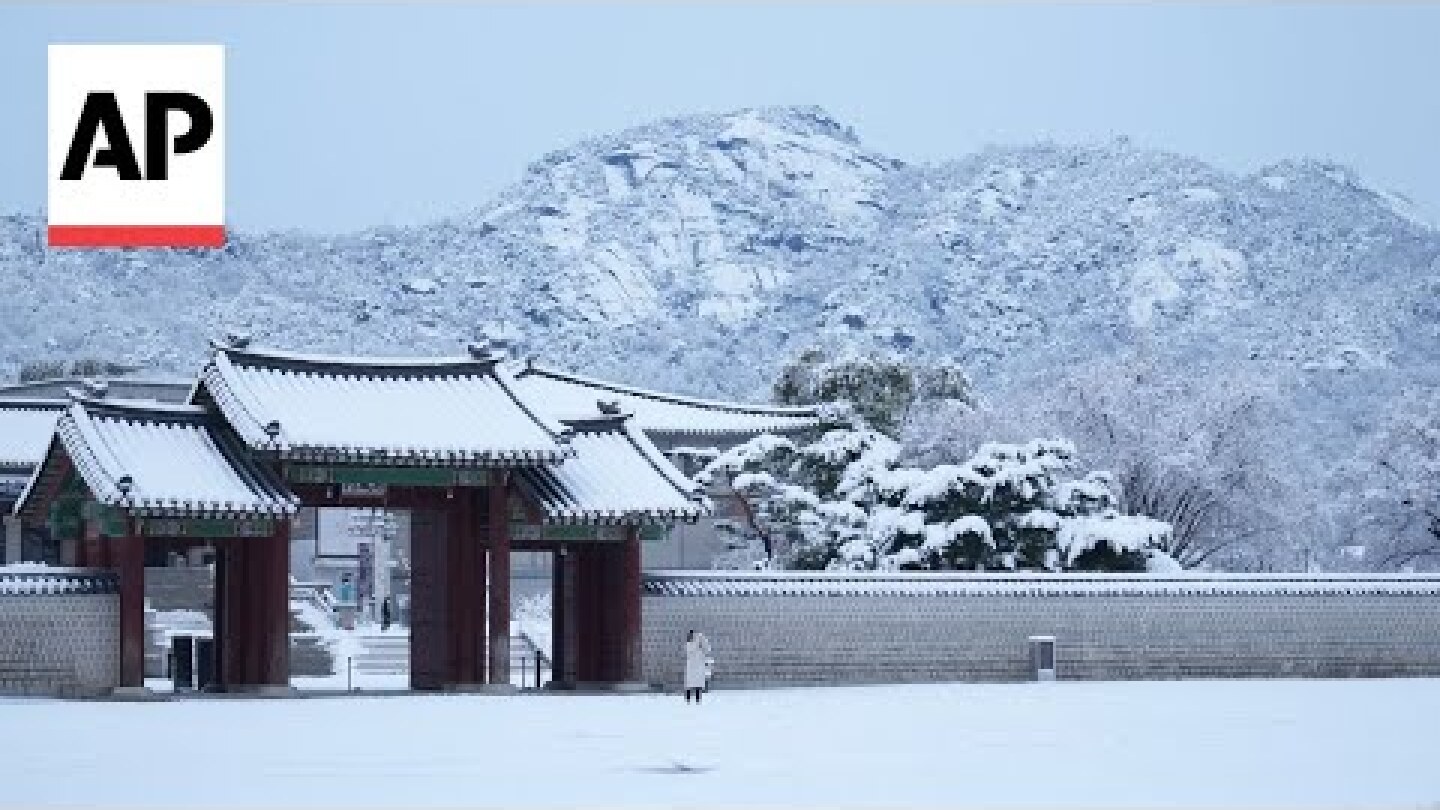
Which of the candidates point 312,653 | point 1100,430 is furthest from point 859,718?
point 1100,430

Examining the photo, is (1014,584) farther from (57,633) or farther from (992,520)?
(57,633)

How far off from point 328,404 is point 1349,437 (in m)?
67.4

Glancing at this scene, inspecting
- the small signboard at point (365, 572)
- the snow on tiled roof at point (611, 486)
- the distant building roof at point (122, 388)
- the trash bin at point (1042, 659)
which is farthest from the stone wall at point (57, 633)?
the small signboard at point (365, 572)

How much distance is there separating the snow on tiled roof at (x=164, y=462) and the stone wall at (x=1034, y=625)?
602 centimetres

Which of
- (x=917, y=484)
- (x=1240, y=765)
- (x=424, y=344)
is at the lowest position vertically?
(x=1240, y=765)

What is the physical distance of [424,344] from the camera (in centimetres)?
12644

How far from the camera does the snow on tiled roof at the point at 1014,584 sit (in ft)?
112

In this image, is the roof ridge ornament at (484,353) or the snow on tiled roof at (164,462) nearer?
the snow on tiled roof at (164,462)

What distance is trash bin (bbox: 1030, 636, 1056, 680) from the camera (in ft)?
117

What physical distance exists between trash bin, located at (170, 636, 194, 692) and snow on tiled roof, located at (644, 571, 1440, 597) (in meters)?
6.39

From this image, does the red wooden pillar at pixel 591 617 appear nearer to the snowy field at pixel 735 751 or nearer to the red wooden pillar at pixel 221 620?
the snowy field at pixel 735 751

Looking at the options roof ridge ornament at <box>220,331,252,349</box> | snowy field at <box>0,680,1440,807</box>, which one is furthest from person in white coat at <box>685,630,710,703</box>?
roof ridge ornament at <box>220,331,252,349</box>

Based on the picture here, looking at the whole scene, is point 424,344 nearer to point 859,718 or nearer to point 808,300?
point 808,300

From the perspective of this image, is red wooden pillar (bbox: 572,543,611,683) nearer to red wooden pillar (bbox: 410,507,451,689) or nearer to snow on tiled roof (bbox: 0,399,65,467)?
red wooden pillar (bbox: 410,507,451,689)
